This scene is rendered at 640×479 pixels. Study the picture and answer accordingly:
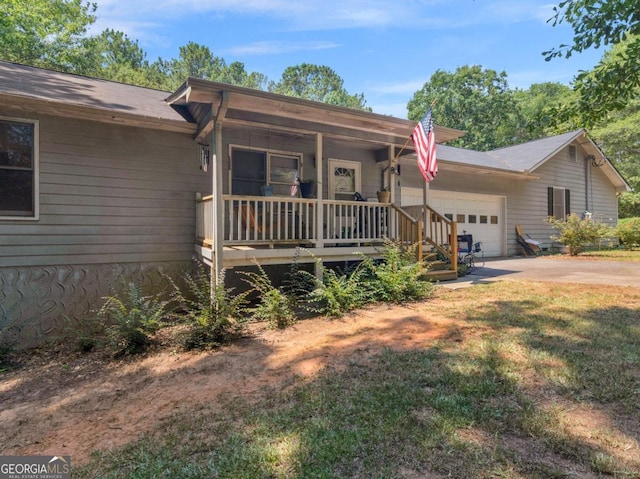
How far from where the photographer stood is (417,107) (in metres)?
33.5

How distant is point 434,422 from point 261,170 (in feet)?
20.4

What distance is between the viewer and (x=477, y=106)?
97.7ft

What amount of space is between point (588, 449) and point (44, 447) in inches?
135

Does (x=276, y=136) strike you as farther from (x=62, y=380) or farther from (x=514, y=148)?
(x=514, y=148)

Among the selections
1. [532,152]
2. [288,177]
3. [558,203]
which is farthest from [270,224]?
[558,203]

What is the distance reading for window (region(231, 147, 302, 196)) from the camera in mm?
7449

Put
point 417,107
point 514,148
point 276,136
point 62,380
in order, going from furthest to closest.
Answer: point 417,107 → point 514,148 → point 276,136 → point 62,380

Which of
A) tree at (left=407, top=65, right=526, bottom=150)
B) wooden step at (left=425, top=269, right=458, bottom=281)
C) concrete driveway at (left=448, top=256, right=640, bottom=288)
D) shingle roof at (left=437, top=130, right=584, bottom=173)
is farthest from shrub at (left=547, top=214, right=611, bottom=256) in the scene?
tree at (left=407, top=65, right=526, bottom=150)

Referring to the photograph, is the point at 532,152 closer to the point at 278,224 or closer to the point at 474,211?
the point at 474,211

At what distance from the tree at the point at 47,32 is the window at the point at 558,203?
23.1 m

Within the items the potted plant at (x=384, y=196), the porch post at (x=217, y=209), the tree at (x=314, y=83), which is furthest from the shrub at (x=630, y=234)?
the tree at (x=314, y=83)

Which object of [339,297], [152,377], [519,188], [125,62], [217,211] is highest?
[125,62]

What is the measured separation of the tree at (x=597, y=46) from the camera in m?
4.68

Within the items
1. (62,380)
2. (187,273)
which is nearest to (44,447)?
(62,380)
